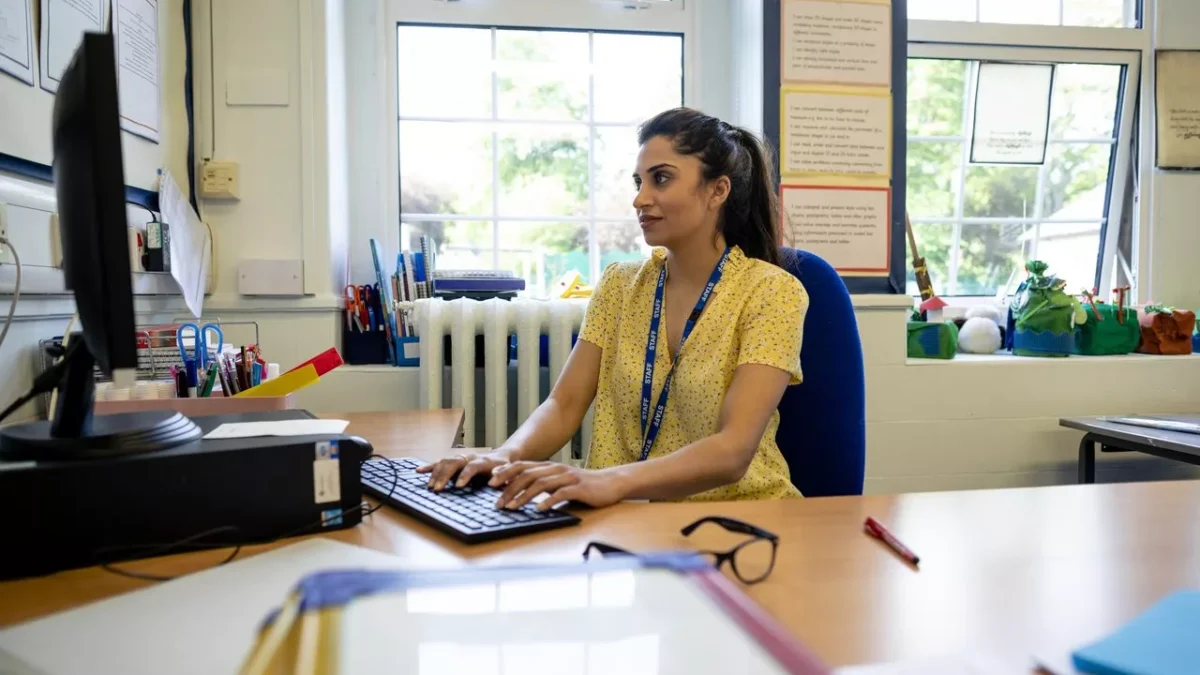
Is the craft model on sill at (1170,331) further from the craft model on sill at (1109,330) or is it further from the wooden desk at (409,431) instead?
the wooden desk at (409,431)

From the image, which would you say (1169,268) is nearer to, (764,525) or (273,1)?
(764,525)

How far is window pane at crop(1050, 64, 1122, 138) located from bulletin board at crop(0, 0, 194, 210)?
111 inches

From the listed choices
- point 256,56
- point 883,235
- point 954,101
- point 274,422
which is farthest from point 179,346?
point 954,101

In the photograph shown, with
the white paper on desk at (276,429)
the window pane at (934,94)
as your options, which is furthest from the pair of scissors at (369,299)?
the window pane at (934,94)

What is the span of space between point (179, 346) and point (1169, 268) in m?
3.10

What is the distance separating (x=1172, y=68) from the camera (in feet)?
8.68

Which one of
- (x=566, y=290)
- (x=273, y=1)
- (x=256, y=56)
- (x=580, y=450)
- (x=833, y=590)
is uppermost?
(x=273, y=1)

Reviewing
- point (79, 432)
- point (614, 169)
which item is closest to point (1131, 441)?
point (614, 169)

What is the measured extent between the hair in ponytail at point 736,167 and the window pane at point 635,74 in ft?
3.36

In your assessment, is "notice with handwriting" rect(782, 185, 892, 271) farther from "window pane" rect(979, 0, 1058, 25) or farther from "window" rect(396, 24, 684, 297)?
"window pane" rect(979, 0, 1058, 25)

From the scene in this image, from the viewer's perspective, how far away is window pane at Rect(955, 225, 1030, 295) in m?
2.74

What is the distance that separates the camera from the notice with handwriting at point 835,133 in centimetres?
224

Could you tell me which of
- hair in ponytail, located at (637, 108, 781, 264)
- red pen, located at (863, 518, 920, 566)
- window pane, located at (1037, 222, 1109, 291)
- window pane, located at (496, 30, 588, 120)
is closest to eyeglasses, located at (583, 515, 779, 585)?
red pen, located at (863, 518, 920, 566)

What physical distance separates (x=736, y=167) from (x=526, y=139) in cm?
114
